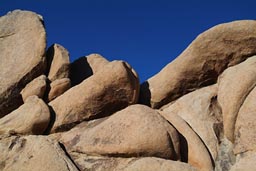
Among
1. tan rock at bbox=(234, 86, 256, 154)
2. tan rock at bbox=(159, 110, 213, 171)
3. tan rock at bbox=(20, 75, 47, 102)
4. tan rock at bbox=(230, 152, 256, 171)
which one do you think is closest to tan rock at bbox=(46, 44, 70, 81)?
tan rock at bbox=(20, 75, 47, 102)

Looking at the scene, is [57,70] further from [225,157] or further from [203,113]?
[225,157]

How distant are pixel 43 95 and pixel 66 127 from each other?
5.62 ft

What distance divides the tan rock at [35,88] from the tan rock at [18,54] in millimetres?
188

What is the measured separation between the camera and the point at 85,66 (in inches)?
583

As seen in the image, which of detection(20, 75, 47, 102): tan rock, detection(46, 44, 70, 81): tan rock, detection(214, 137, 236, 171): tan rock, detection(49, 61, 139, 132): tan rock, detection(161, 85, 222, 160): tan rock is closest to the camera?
detection(214, 137, 236, 171): tan rock

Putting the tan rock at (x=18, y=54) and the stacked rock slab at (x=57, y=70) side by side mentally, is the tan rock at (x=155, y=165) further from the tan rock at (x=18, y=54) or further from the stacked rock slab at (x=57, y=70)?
the tan rock at (x=18, y=54)

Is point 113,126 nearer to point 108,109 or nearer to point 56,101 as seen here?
point 108,109

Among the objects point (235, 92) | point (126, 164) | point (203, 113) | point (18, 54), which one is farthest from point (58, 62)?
point (235, 92)

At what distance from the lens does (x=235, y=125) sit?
991 centimetres

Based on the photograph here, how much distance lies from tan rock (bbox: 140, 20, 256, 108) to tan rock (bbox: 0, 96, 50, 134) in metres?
3.59

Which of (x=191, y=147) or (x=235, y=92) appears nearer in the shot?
(x=235, y=92)

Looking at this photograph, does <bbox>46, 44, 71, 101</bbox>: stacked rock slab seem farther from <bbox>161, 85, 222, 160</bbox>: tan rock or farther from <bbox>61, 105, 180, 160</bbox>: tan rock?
<bbox>161, 85, 222, 160</bbox>: tan rock

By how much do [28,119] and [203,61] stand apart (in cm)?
610

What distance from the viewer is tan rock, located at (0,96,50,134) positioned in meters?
11.5
